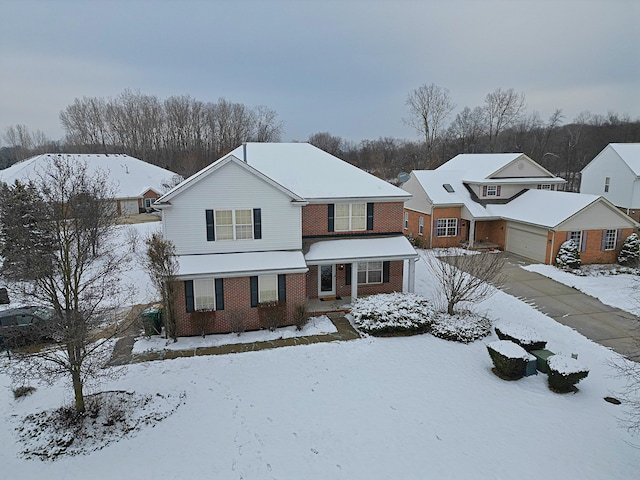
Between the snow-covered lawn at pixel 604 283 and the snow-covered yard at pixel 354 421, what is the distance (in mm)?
6136

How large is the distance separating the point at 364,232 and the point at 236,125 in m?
63.3

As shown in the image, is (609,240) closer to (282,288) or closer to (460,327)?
(460,327)

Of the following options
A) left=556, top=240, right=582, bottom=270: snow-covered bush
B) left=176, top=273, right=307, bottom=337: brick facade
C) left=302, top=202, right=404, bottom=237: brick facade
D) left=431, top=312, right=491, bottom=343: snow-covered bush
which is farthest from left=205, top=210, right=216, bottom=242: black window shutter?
left=556, top=240, right=582, bottom=270: snow-covered bush

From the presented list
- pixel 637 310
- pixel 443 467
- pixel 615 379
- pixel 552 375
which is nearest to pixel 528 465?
pixel 443 467

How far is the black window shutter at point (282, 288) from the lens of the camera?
1662 cm

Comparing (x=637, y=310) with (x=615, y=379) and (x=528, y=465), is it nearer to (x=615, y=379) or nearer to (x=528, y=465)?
(x=615, y=379)

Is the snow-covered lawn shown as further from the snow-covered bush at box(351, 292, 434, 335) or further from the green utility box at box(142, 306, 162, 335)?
the green utility box at box(142, 306, 162, 335)

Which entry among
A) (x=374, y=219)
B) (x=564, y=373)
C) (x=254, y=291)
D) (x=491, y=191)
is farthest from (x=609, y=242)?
(x=254, y=291)

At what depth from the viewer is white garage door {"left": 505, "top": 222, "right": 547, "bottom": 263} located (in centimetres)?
2635

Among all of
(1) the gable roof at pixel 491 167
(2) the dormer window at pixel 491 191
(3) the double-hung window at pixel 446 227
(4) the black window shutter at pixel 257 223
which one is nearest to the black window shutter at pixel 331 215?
(4) the black window shutter at pixel 257 223

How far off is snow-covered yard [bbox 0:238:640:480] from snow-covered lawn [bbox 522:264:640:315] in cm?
614

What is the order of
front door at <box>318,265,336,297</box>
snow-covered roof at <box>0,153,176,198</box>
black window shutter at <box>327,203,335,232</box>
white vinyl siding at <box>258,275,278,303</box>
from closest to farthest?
white vinyl siding at <box>258,275,278,303</box>
black window shutter at <box>327,203,335,232</box>
front door at <box>318,265,336,297</box>
snow-covered roof at <box>0,153,176,198</box>

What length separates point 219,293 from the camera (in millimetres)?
16125

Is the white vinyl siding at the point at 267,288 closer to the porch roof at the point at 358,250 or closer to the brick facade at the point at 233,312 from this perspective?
the brick facade at the point at 233,312
